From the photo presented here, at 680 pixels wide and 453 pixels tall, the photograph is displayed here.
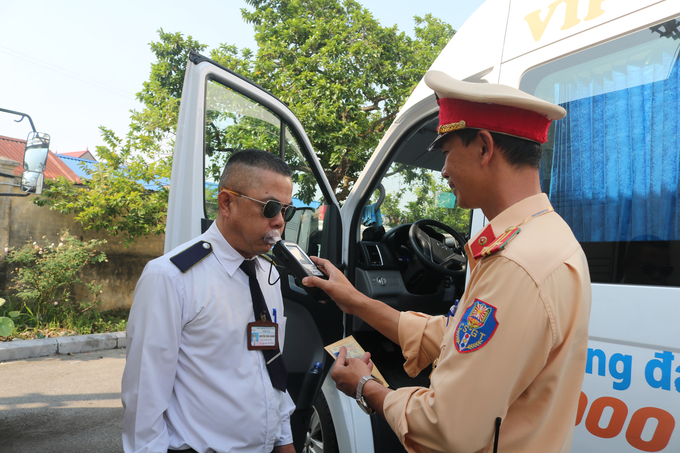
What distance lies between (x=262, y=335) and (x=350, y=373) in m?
0.39

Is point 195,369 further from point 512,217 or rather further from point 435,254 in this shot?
point 435,254

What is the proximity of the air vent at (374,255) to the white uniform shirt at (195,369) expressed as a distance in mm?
1663

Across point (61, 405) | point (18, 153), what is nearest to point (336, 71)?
point (61, 405)

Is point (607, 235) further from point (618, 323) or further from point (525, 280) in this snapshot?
point (525, 280)

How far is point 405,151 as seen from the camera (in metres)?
3.27

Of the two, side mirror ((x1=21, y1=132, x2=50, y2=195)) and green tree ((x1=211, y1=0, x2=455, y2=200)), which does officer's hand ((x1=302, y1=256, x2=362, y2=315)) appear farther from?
green tree ((x1=211, y1=0, x2=455, y2=200))

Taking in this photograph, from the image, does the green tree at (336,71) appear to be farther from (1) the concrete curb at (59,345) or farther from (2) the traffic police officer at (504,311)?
(2) the traffic police officer at (504,311)

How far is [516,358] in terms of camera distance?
3.05ft

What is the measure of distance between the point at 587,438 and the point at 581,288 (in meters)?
0.84

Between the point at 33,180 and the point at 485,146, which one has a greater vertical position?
the point at 33,180

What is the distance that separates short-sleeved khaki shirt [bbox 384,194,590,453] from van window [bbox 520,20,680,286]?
2.05ft

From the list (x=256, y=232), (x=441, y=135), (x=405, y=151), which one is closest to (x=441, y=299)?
(x=405, y=151)

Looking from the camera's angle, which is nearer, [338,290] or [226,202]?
[226,202]

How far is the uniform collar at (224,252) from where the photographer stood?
1620mm
